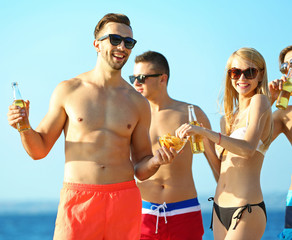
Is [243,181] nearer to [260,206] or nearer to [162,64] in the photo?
[260,206]

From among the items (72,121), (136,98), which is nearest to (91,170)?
(72,121)

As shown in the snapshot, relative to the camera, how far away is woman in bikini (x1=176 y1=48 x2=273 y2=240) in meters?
4.67

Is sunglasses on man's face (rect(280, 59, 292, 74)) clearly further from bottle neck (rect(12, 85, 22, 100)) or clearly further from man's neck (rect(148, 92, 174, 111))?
bottle neck (rect(12, 85, 22, 100))

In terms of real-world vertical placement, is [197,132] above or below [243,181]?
above

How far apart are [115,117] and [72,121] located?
1.28ft

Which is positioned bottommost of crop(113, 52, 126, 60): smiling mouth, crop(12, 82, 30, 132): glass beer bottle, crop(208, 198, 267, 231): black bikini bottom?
crop(208, 198, 267, 231): black bikini bottom

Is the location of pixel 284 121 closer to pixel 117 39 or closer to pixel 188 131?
pixel 188 131

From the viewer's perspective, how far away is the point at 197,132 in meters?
4.55

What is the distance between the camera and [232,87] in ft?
17.6

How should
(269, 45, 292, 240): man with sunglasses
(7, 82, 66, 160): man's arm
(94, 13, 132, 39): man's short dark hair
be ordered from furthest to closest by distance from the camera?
(269, 45, 292, 240): man with sunglasses < (94, 13, 132, 39): man's short dark hair < (7, 82, 66, 160): man's arm

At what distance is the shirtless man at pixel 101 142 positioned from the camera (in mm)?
4348

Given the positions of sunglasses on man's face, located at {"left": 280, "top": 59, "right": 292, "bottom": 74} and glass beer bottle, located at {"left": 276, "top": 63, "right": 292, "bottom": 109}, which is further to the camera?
sunglasses on man's face, located at {"left": 280, "top": 59, "right": 292, "bottom": 74}

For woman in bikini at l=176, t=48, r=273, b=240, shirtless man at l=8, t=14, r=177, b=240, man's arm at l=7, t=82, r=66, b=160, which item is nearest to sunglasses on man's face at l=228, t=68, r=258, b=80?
woman in bikini at l=176, t=48, r=273, b=240

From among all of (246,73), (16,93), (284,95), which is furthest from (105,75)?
(284,95)
